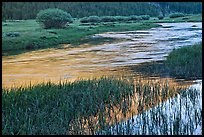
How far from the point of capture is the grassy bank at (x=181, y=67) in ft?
67.6

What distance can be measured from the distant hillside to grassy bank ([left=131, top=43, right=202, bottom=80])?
224 feet

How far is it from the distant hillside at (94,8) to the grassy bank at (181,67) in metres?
68.3

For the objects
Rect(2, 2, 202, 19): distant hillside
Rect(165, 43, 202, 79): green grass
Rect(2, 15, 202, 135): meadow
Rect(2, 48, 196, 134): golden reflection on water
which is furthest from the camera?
Rect(2, 2, 202, 19): distant hillside

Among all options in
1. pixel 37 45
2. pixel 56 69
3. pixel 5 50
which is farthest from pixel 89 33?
pixel 56 69

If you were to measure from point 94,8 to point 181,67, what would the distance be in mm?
107252

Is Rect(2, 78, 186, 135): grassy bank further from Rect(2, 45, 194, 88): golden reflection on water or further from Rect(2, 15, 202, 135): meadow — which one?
Rect(2, 45, 194, 88): golden reflection on water

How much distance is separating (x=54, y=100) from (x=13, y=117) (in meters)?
2.13

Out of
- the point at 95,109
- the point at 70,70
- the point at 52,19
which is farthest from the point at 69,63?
the point at 52,19

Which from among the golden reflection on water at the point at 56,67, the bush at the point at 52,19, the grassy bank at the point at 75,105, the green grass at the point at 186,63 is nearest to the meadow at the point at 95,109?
the grassy bank at the point at 75,105

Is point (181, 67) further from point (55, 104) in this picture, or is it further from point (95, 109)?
point (55, 104)

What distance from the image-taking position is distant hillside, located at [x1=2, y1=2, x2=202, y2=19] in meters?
96.8

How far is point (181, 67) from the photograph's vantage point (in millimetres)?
21844

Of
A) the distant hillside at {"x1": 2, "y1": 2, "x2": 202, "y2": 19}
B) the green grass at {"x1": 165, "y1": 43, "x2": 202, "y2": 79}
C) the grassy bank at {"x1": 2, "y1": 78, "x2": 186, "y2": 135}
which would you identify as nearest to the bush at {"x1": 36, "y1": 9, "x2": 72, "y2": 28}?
the distant hillside at {"x1": 2, "y1": 2, "x2": 202, "y2": 19}

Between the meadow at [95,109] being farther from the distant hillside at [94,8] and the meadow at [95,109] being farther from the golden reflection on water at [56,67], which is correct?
the distant hillside at [94,8]
